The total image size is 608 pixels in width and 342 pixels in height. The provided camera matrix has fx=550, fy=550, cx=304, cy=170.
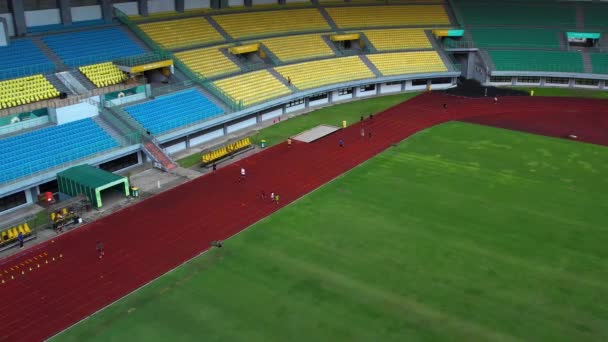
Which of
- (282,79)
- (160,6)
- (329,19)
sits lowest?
(282,79)

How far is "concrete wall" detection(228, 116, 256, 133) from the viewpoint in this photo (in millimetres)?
53434

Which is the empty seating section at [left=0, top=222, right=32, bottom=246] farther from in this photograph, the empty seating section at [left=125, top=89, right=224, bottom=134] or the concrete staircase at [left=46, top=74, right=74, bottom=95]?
the concrete staircase at [left=46, top=74, right=74, bottom=95]

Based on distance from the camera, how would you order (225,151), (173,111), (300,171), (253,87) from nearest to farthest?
(300,171) → (225,151) → (173,111) → (253,87)

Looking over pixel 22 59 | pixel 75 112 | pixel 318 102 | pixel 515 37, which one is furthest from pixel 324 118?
pixel 515 37

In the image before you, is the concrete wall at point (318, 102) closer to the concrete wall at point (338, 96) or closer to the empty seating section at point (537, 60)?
the concrete wall at point (338, 96)

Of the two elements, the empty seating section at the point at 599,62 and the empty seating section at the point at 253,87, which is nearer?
the empty seating section at the point at 253,87

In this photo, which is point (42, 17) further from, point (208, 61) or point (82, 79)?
point (208, 61)

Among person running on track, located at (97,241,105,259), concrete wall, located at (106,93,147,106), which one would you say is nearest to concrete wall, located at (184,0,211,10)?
concrete wall, located at (106,93,147,106)

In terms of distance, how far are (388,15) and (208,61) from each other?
1149 inches

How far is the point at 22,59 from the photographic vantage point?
4722cm

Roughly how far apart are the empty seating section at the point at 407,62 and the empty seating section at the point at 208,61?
18545 mm

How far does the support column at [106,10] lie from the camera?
184ft

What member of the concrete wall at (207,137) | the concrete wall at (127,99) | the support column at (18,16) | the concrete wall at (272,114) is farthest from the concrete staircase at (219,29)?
the support column at (18,16)

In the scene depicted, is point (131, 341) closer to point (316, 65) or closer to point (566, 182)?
point (566, 182)
